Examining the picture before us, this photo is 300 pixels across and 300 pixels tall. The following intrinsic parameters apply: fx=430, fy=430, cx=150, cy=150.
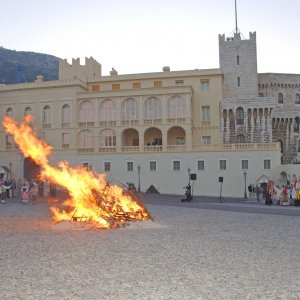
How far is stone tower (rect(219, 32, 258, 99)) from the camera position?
55719 mm

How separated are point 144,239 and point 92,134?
125 ft

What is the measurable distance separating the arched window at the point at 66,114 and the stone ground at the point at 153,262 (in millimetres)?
34862

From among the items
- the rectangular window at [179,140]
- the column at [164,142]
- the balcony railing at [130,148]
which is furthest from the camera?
the rectangular window at [179,140]

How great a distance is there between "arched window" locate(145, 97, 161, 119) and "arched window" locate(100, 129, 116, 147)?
475cm

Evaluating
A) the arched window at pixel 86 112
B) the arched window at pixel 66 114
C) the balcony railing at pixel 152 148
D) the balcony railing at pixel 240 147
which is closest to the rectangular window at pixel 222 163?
the balcony railing at pixel 240 147

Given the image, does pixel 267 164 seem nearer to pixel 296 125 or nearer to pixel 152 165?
pixel 152 165

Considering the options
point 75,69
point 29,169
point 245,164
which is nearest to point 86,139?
point 29,169

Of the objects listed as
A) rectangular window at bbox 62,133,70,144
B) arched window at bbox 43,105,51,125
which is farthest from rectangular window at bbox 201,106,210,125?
arched window at bbox 43,105,51,125

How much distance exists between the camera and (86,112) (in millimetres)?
53438

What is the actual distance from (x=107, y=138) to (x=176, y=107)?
9.19 m

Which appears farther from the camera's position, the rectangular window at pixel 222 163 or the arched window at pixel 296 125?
the arched window at pixel 296 125

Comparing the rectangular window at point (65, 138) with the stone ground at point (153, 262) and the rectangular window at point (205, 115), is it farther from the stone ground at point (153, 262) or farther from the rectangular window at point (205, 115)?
the stone ground at point (153, 262)

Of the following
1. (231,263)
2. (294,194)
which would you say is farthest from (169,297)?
(294,194)

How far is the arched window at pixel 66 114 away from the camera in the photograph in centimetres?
5378
